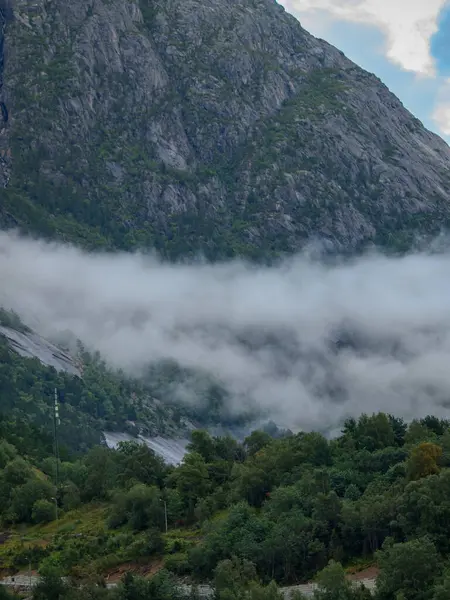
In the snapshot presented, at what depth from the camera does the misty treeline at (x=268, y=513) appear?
122m

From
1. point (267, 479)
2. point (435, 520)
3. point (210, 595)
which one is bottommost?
point (210, 595)

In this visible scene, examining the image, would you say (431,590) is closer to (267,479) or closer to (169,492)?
→ (267,479)

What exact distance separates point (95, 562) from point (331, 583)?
134ft

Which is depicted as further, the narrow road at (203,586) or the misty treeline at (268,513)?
the misty treeline at (268,513)

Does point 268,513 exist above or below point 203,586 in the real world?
above

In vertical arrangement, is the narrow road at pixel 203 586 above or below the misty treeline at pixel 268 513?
below

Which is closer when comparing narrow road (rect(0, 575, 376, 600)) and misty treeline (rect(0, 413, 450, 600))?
narrow road (rect(0, 575, 376, 600))

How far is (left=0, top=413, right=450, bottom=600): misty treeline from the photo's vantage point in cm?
12212

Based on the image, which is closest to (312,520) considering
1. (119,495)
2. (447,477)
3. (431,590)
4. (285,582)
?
(285,582)

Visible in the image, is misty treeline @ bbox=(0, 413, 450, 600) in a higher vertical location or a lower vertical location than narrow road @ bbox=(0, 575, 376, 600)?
higher

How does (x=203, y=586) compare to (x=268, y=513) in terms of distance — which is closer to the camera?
(x=203, y=586)

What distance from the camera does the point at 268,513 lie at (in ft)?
467

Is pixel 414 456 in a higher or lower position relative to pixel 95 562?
higher

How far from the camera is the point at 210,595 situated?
122375mm
